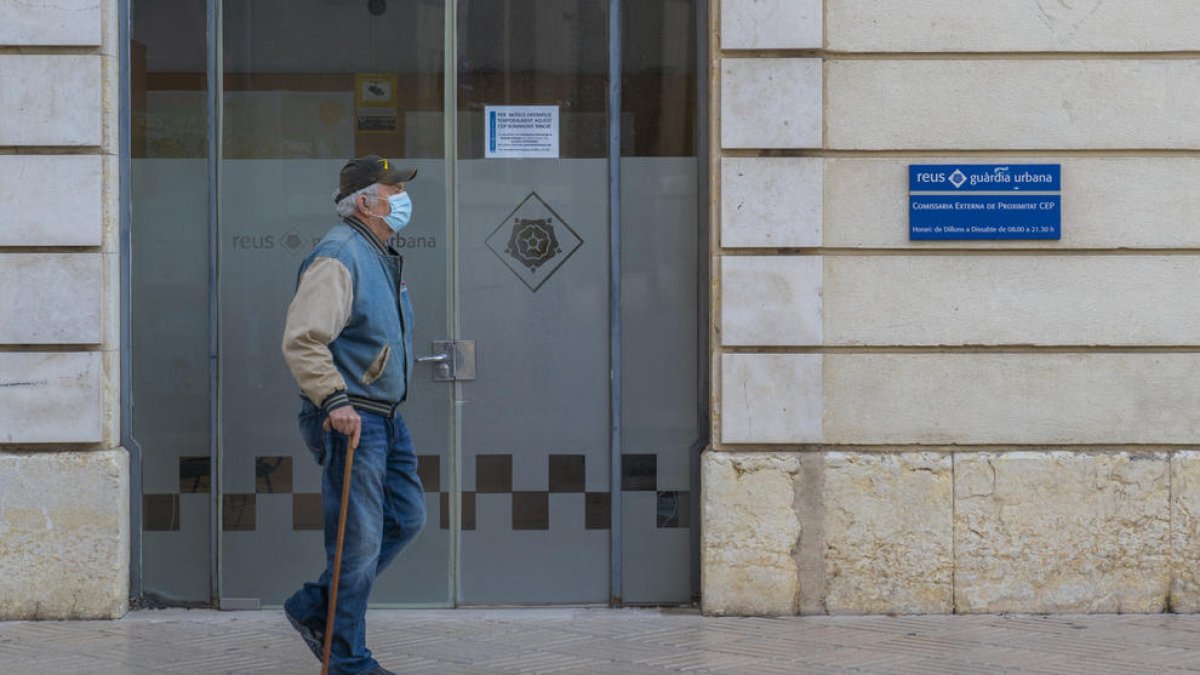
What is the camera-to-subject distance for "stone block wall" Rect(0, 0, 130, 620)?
7.13 m

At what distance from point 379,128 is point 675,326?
65.0 inches

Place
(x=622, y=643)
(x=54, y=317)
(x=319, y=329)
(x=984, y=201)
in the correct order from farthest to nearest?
(x=984, y=201)
(x=54, y=317)
(x=622, y=643)
(x=319, y=329)

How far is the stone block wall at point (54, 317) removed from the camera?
713 cm

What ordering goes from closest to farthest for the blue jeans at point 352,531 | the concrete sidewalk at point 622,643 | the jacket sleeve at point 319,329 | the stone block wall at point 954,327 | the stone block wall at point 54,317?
1. the jacket sleeve at point 319,329
2. the blue jeans at point 352,531
3. the concrete sidewalk at point 622,643
4. the stone block wall at point 54,317
5. the stone block wall at point 954,327

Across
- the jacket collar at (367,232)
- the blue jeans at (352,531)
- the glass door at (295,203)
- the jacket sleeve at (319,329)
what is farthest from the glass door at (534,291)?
the jacket sleeve at (319,329)

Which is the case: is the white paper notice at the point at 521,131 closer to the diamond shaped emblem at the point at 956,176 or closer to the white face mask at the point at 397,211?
the white face mask at the point at 397,211

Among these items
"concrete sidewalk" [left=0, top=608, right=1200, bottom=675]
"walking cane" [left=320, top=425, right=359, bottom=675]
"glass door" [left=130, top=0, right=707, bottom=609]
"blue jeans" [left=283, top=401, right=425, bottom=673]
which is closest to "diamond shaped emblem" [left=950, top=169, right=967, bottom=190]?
"glass door" [left=130, top=0, right=707, bottom=609]

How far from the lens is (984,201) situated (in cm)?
727

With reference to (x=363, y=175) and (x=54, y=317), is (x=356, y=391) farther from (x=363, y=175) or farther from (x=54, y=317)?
(x=54, y=317)

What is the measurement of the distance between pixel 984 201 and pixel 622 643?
2.54m

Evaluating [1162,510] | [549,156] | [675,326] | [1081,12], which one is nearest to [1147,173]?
[1081,12]

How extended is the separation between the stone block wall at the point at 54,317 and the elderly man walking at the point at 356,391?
5.41 feet

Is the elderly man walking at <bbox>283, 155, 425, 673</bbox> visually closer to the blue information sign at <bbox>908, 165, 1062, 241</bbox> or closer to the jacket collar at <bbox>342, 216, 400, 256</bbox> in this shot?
the jacket collar at <bbox>342, 216, 400, 256</bbox>

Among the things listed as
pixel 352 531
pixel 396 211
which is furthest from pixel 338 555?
pixel 396 211
